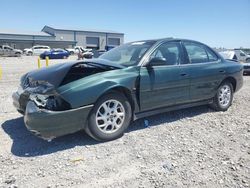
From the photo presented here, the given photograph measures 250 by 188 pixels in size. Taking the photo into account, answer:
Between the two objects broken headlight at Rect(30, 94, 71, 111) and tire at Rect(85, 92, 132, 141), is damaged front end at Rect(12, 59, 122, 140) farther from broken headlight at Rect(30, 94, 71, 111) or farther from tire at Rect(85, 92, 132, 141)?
tire at Rect(85, 92, 132, 141)

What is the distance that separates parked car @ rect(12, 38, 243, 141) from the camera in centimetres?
363

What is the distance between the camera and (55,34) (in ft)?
251

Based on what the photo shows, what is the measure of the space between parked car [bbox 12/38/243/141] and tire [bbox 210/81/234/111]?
0.02 meters

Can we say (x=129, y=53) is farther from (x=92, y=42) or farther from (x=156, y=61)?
(x=92, y=42)

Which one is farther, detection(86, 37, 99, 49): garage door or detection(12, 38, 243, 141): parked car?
detection(86, 37, 99, 49): garage door

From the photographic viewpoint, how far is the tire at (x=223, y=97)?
18.8ft

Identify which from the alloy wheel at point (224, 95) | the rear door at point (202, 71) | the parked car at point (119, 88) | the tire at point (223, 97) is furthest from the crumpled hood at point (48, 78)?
the alloy wheel at point (224, 95)

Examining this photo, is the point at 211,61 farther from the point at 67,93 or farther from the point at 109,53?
the point at 67,93

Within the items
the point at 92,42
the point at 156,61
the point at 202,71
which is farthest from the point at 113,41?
the point at 156,61

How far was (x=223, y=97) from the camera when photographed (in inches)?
231

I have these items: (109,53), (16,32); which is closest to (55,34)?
(16,32)

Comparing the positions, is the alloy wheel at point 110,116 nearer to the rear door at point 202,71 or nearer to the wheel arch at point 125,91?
the wheel arch at point 125,91

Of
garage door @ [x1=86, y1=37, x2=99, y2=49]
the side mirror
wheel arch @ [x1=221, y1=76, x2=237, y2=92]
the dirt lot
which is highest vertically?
garage door @ [x1=86, y1=37, x2=99, y2=49]

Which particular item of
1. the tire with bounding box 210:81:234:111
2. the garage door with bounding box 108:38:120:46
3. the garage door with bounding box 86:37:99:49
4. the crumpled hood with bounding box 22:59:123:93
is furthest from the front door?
the garage door with bounding box 108:38:120:46
